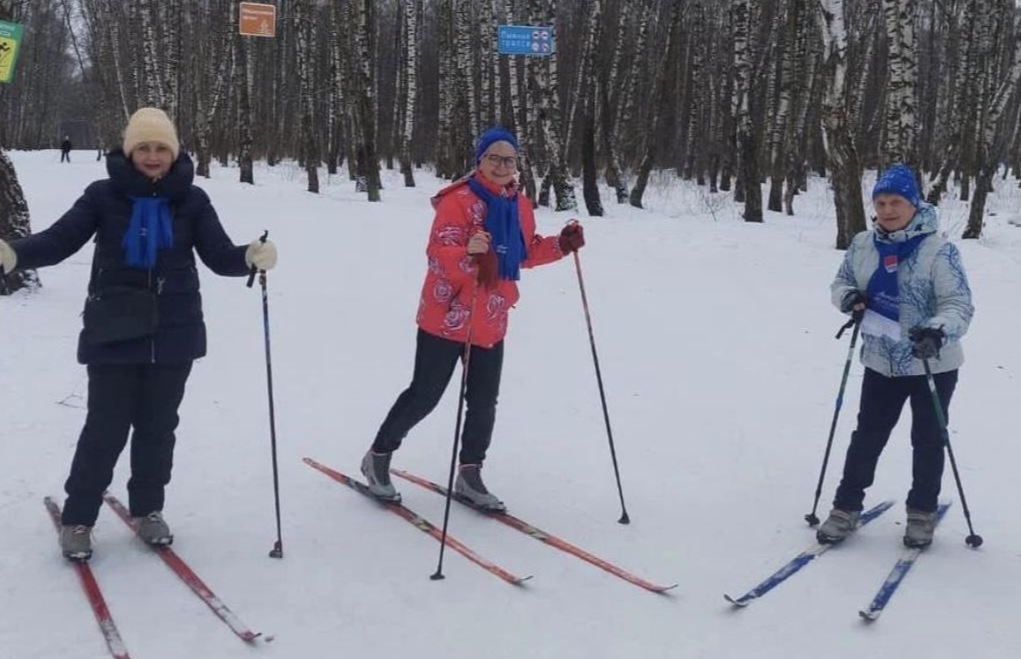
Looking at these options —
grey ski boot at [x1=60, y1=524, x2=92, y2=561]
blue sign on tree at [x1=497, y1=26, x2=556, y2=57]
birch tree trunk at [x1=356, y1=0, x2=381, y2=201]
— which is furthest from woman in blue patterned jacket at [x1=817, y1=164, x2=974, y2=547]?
birch tree trunk at [x1=356, y1=0, x2=381, y2=201]

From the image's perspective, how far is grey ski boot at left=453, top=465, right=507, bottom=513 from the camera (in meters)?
4.42

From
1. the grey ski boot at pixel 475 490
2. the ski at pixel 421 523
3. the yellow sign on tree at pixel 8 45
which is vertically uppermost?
the yellow sign on tree at pixel 8 45

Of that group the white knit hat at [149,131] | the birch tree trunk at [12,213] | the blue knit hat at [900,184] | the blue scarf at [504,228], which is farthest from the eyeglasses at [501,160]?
the birch tree trunk at [12,213]

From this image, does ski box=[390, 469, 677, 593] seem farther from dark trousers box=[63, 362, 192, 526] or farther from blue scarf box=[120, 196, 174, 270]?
blue scarf box=[120, 196, 174, 270]

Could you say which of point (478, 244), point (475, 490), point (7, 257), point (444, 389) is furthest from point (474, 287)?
point (7, 257)

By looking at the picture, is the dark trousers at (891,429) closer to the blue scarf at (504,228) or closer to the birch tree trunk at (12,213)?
the blue scarf at (504,228)

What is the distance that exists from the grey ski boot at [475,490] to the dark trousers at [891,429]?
1.66 metres

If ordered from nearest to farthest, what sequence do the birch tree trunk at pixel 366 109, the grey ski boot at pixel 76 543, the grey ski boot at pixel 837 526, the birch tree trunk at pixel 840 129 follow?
1. the grey ski boot at pixel 76 543
2. the grey ski boot at pixel 837 526
3. the birch tree trunk at pixel 840 129
4. the birch tree trunk at pixel 366 109

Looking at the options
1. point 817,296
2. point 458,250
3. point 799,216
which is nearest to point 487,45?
point 799,216

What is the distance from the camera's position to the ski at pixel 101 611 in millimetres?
3021

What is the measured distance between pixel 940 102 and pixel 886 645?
91.1 ft

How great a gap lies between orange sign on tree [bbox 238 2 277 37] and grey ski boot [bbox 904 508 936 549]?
14.0 meters

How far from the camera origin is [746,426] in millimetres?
5898

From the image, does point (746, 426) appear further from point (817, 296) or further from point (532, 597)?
point (817, 296)
